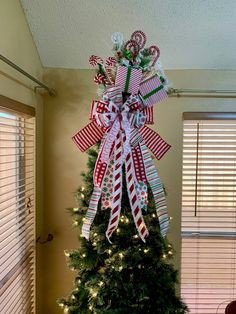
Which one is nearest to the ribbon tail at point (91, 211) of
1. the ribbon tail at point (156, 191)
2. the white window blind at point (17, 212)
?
the ribbon tail at point (156, 191)

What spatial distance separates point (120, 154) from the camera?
1.57 meters

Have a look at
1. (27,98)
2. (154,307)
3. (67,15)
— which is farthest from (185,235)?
(67,15)

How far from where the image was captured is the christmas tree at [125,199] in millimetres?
1556

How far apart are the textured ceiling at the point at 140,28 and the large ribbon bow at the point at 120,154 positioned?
0.69 metres

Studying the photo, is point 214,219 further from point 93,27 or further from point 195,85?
point 93,27

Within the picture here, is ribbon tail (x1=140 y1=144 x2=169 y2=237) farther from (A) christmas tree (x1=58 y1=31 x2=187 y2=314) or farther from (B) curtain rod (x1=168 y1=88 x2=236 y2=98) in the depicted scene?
(B) curtain rod (x1=168 y1=88 x2=236 y2=98)

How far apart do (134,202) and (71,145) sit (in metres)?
0.94

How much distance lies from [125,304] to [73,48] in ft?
5.54

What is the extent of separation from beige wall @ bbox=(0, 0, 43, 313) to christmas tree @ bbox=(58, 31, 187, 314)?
47 cm

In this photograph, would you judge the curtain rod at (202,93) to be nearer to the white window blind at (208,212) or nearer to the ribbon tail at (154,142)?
the white window blind at (208,212)

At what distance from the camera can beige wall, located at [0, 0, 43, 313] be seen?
1604 mm

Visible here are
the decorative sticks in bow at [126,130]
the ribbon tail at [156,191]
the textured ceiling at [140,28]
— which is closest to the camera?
the decorative sticks in bow at [126,130]

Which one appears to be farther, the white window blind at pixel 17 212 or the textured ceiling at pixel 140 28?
the textured ceiling at pixel 140 28

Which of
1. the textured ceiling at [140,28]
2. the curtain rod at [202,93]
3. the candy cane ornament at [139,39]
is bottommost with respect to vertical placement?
the curtain rod at [202,93]
